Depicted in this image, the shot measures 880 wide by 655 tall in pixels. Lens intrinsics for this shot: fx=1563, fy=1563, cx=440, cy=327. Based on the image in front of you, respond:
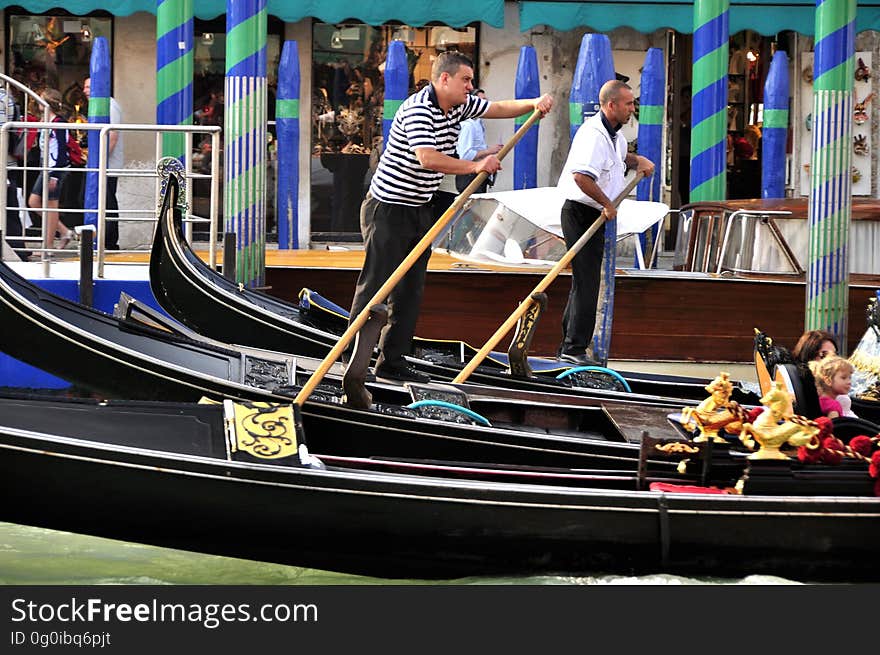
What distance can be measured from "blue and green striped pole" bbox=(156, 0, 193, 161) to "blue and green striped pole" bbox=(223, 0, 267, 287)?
193cm

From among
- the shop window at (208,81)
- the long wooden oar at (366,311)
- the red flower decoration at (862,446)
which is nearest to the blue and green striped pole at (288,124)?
the shop window at (208,81)

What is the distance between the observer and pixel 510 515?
3633 mm

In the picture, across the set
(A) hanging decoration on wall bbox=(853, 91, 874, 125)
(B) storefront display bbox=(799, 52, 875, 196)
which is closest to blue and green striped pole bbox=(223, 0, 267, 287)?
(B) storefront display bbox=(799, 52, 875, 196)

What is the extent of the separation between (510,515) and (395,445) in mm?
624

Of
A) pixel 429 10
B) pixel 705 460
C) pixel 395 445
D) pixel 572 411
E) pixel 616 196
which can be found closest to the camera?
pixel 705 460

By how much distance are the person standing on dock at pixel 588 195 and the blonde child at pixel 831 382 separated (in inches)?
71.5

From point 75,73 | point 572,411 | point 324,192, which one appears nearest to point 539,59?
point 324,192

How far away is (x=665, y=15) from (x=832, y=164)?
4.36 m

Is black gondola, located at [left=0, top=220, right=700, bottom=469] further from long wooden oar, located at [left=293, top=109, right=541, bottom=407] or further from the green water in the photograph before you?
the green water

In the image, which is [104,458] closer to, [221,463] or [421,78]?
[221,463]

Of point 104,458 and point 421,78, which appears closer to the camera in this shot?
point 104,458

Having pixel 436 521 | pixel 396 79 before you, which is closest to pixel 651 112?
pixel 396 79

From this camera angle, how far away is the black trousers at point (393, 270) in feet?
16.0

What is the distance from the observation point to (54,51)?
11.1 meters
